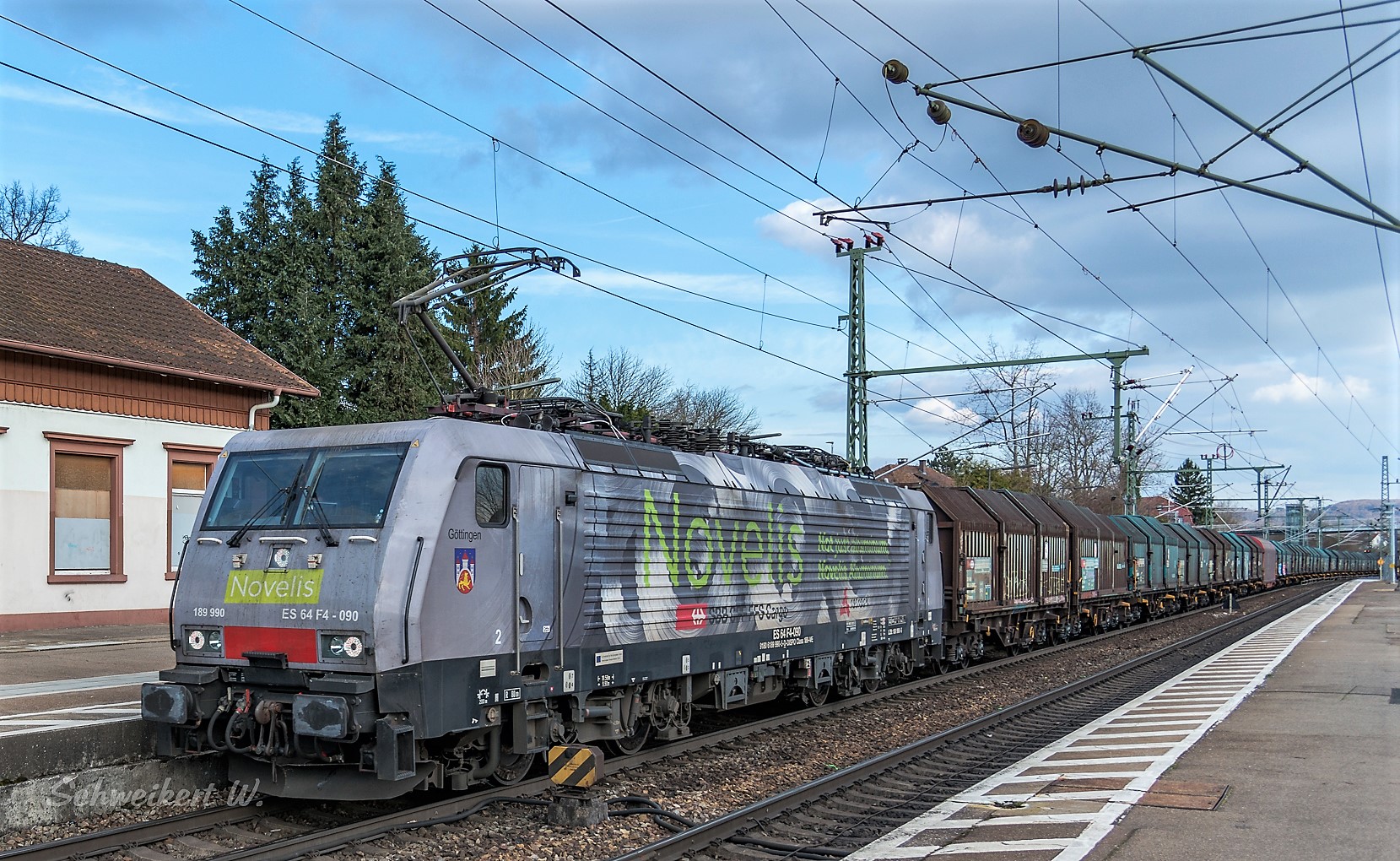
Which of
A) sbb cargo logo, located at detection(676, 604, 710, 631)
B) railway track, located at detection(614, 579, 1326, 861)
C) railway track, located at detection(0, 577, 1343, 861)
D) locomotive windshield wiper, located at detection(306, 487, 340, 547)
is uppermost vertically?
locomotive windshield wiper, located at detection(306, 487, 340, 547)

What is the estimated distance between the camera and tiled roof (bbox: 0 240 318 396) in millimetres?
19109

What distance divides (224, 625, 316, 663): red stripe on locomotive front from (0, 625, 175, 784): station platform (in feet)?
5.48

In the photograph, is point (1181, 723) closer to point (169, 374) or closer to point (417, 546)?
point (417, 546)

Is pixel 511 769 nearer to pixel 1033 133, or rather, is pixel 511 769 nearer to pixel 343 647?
pixel 343 647

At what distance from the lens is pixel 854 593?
1573 centimetres

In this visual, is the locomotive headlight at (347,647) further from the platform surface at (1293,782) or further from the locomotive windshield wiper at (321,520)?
the platform surface at (1293,782)

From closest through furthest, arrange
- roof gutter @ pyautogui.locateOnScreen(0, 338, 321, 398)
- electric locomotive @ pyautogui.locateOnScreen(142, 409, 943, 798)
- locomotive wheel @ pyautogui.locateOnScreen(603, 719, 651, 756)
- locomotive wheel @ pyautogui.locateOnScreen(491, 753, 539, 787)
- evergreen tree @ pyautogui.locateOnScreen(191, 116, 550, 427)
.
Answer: electric locomotive @ pyautogui.locateOnScreen(142, 409, 943, 798) < locomotive wheel @ pyautogui.locateOnScreen(491, 753, 539, 787) < locomotive wheel @ pyautogui.locateOnScreen(603, 719, 651, 756) < roof gutter @ pyautogui.locateOnScreen(0, 338, 321, 398) < evergreen tree @ pyautogui.locateOnScreen(191, 116, 550, 427)

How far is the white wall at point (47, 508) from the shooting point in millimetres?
17953

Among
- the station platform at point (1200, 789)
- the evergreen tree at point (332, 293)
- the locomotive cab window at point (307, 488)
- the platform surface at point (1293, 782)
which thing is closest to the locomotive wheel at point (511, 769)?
the locomotive cab window at point (307, 488)

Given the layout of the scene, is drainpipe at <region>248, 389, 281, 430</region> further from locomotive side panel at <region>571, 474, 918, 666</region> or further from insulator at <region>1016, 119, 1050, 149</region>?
insulator at <region>1016, 119, 1050, 149</region>

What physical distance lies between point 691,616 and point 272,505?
14.5 feet

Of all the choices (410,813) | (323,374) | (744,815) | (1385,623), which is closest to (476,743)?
(410,813)

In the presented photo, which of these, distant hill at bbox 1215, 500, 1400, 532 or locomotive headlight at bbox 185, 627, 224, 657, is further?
distant hill at bbox 1215, 500, 1400, 532

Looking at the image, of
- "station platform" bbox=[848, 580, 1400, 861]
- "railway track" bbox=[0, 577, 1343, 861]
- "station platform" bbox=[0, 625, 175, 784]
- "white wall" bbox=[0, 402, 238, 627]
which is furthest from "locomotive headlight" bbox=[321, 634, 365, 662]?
"white wall" bbox=[0, 402, 238, 627]
